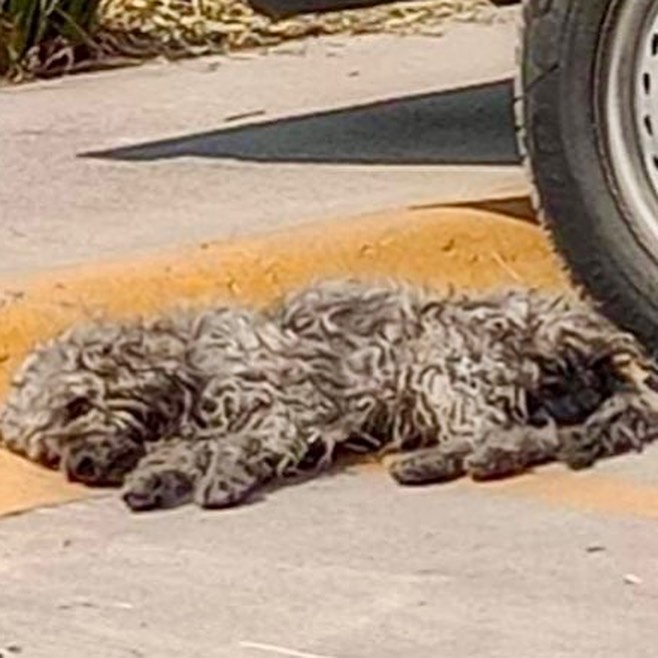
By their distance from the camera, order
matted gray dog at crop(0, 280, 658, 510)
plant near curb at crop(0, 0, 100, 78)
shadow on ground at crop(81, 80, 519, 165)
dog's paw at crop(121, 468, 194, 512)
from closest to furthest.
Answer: dog's paw at crop(121, 468, 194, 512), matted gray dog at crop(0, 280, 658, 510), shadow on ground at crop(81, 80, 519, 165), plant near curb at crop(0, 0, 100, 78)

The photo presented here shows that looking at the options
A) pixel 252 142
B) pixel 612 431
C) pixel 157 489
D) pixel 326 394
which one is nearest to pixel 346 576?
pixel 157 489

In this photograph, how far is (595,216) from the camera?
5855 millimetres

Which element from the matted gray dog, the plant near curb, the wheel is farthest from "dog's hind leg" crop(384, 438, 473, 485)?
the plant near curb

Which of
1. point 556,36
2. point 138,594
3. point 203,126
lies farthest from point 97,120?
point 138,594

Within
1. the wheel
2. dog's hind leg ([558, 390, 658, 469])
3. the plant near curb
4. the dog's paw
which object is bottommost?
the plant near curb

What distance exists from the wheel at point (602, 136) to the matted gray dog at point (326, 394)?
6.4 inches

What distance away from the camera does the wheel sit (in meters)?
5.79

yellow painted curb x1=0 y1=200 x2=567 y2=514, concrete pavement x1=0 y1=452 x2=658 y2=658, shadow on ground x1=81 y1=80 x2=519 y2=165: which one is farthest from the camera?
shadow on ground x1=81 y1=80 x2=519 y2=165

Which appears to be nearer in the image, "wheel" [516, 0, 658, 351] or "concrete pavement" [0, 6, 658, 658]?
"concrete pavement" [0, 6, 658, 658]

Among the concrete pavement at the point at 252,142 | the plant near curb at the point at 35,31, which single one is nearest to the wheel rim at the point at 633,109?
the concrete pavement at the point at 252,142

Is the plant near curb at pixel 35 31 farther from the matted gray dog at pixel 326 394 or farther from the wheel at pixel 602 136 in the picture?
the matted gray dog at pixel 326 394

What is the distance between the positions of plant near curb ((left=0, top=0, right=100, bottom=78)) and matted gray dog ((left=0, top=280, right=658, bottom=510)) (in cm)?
364

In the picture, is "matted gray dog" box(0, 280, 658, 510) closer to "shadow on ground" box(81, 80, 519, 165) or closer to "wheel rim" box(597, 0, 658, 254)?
"wheel rim" box(597, 0, 658, 254)

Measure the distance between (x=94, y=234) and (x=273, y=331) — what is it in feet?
3.96
